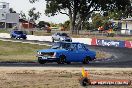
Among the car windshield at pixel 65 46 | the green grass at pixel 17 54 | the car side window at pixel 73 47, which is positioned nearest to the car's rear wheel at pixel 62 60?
the car windshield at pixel 65 46

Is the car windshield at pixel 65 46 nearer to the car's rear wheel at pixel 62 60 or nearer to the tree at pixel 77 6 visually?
the car's rear wheel at pixel 62 60

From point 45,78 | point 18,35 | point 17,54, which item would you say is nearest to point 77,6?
point 18,35

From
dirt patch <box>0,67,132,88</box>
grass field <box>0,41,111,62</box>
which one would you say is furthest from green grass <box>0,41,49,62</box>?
dirt patch <box>0,67,132,88</box>

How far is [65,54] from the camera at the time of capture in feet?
87.9

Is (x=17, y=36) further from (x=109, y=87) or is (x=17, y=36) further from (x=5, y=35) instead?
(x=109, y=87)

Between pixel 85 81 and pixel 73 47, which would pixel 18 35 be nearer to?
pixel 73 47

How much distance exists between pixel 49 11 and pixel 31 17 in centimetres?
9332

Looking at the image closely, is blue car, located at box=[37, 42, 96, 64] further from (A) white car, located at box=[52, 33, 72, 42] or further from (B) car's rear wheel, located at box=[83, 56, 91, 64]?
(A) white car, located at box=[52, 33, 72, 42]

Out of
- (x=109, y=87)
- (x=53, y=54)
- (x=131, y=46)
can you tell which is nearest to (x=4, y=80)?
(x=109, y=87)

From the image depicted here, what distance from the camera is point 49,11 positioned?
307 feet

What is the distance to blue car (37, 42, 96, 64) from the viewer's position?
86.4ft

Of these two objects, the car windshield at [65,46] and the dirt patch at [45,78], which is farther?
the car windshield at [65,46]

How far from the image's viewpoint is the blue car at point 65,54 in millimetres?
26344

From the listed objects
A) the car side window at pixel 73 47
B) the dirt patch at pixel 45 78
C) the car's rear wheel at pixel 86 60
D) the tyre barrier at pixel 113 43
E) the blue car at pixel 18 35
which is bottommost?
the dirt patch at pixel 45 78
